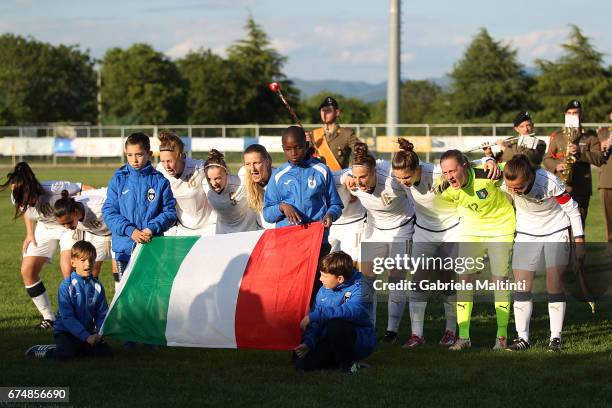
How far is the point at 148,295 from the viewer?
8.06 m

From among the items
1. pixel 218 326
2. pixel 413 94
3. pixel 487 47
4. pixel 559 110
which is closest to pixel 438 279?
pixel 218 326

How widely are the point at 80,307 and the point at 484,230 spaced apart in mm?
3594

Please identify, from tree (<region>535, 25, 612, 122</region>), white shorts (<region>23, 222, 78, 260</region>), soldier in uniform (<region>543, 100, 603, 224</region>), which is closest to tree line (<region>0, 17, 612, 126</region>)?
tree (<region>535, 25, 612, 122</region>)

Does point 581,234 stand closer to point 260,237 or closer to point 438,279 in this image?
point 438,279

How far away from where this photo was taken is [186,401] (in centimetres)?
655

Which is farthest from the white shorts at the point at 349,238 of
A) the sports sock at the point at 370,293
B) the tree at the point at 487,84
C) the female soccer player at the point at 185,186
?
the tree at the point at 487,84

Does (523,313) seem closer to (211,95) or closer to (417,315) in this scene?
(417,315)

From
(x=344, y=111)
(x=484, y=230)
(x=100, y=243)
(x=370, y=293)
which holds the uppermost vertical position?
(x=344, y=111)

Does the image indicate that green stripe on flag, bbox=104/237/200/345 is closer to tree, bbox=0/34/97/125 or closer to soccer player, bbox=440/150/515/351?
soccer player, bbox=440/150/515/351

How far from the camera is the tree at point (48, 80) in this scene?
67.8m

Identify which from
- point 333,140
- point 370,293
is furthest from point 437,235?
point 333,140

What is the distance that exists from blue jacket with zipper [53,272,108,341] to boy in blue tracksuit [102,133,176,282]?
563mm

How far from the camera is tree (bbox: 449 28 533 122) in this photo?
196ft

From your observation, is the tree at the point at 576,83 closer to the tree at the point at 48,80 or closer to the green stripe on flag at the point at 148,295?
the tree at the point at 48,80
